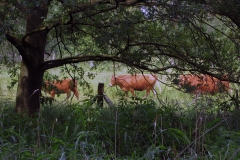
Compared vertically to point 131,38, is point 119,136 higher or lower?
lower

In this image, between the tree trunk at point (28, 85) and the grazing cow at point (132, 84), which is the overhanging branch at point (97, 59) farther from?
the grazing cow at point (132, 84)

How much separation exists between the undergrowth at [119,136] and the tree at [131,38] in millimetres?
811

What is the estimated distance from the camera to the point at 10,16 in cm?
620

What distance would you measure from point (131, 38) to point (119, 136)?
2.23 metres

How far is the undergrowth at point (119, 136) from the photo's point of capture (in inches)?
185

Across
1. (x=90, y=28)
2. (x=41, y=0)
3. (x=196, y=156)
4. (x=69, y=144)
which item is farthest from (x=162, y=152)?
(x=90, y=28)

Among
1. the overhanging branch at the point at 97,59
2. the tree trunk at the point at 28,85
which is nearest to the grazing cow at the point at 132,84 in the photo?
the overhanging branch at the point at 97,59

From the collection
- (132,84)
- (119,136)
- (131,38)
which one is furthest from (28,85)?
(132,84)

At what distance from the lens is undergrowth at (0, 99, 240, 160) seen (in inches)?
185

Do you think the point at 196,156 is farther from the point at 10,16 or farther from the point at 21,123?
the point at 10,16

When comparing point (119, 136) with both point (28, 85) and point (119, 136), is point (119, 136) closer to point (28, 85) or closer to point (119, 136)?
point (119, 136)

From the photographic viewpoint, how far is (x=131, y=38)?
7191 millimetres

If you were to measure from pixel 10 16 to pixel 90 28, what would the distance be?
71.8 inches

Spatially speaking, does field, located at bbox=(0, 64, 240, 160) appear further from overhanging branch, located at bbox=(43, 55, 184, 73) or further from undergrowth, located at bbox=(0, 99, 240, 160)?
overhanging branch, located at bbox=(43, 55, 184, 73)
